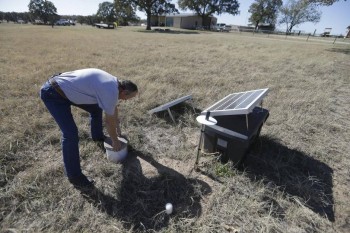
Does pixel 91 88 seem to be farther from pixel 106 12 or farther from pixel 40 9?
pixel 40 9

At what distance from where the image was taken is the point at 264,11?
54.4 m

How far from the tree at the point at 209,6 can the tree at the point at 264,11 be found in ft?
32.7

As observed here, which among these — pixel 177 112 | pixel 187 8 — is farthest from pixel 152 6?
pixel 177 112

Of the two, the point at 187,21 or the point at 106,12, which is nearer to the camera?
the point at 187,21

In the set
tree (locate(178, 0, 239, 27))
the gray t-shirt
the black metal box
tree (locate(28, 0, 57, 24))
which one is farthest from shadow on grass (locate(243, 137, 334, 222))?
tree (locate(28, 0, 57, 24))

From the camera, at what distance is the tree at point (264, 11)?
5375cm

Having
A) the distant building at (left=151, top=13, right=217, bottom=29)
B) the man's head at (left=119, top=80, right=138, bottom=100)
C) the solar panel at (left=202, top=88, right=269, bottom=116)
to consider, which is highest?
the man's head at (left=119, top=80, right=138, bottom=100)

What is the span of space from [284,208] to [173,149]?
1490 mm

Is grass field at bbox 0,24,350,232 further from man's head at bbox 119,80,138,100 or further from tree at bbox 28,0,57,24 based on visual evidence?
tree at bbox 28,0,57,24

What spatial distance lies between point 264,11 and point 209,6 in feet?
59.1

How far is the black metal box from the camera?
2438mm

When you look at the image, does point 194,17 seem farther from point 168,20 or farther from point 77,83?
point 77,83

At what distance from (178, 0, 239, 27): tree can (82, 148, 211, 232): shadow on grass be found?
46.4 m

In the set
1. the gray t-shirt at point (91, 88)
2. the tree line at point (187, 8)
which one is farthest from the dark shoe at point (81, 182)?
the tree line at point (187, 8)
